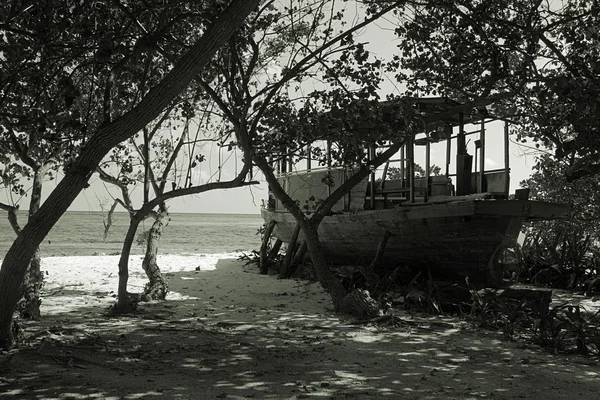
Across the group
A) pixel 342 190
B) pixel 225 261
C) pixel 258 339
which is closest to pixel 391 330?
pixel 258 339

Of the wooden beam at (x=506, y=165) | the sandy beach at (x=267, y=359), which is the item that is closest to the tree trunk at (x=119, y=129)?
the sandy beach at (x=267, y=359)

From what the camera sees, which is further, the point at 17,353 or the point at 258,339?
the point at 258,339

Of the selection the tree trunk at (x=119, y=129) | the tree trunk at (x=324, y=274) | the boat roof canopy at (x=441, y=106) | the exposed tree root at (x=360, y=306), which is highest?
the boat roof canopy at (x=441, y=106)

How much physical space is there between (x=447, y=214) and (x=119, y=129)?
6.57 meters

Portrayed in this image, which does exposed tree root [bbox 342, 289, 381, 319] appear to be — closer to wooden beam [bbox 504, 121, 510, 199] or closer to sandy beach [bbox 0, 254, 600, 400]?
sandy beach [bbox 0, 254, 600, 400]

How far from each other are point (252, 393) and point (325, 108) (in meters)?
4.43

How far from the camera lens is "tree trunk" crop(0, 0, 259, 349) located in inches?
182

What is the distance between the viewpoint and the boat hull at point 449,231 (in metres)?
9.81

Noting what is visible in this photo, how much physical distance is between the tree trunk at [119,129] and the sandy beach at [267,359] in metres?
0.90

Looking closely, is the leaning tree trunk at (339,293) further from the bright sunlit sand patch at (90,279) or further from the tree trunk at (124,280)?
the bright sunlit sand patch at (90,279)

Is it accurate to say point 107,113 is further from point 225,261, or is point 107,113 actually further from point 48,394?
point 225,261

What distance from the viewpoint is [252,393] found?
179 inches

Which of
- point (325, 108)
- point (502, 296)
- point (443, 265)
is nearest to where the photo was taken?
point (325, 108)

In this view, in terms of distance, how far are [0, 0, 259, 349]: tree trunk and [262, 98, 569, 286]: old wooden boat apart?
4.28 meters
